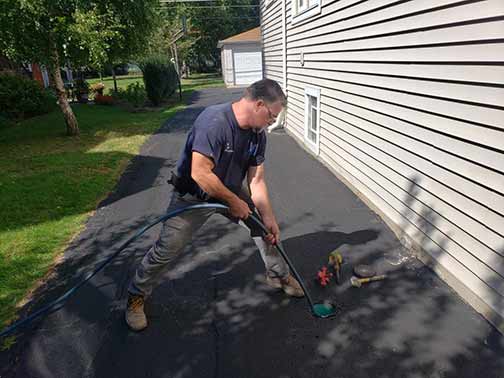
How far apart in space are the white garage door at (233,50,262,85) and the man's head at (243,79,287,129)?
2512cm

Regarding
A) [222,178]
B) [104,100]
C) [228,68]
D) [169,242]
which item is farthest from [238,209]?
[228,68]

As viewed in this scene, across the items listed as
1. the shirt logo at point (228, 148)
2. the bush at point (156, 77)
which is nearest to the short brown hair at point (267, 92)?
the shirt logo at point (228, 148)

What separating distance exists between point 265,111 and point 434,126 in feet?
5.84

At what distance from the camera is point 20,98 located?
1289cm

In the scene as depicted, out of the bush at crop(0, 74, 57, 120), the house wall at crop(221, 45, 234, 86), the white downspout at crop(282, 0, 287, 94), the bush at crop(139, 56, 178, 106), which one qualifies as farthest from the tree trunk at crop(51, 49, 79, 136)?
the house wall at crop(221, 45, 234, 86)

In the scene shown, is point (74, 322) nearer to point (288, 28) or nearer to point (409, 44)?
point (409, 44)

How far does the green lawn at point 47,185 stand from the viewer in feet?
11.4

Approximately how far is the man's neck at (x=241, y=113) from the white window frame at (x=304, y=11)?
186 inches

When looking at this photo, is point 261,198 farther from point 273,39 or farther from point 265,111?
point 273,39

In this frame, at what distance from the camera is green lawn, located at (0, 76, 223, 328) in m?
3.48

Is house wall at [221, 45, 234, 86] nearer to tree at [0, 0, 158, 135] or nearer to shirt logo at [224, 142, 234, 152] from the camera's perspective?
tree at [0, 0, 158, 135]

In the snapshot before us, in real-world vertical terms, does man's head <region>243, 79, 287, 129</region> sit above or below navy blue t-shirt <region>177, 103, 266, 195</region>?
above

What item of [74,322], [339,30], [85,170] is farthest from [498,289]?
[85,170]

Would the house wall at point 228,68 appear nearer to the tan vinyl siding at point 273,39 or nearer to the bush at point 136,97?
the bush at point 136,97
